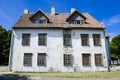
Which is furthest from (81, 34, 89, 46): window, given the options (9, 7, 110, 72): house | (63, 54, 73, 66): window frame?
(63, 54, 73, 66): window frame

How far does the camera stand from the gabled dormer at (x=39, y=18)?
2348 cm

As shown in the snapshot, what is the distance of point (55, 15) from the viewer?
87.2ft

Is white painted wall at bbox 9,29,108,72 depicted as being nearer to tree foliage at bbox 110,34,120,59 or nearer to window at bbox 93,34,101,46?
window at bbox 93,34,101,46

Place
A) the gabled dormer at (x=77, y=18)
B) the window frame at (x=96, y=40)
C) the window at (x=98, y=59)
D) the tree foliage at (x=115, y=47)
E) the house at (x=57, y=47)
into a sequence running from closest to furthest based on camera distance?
the house at (x=57, y=47) → the window at (x=98, y=59) → the window frame at (x=96, y=40) → the gabled dormer at (x=77, y=18) → the tree foliage at (x=115, y=47)

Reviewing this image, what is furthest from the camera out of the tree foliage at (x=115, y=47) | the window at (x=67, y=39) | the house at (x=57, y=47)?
the tree foliage at (x=115, y=47)

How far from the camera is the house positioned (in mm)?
21609

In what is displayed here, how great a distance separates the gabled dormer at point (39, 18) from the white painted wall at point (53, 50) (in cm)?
183

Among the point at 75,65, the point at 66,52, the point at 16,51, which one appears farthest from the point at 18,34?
the point at 75,65

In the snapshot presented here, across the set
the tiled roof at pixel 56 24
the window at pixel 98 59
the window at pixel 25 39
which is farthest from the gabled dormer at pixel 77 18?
the window at pixel 25 39

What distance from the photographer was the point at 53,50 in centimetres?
2195

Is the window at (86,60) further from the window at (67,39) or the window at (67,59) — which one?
the window at (67,39)

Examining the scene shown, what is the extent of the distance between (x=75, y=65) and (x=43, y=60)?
198 inches

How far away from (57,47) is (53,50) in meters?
0.79

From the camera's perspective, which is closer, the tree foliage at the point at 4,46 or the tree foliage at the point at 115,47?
the tree foliage at the point at 4,46
